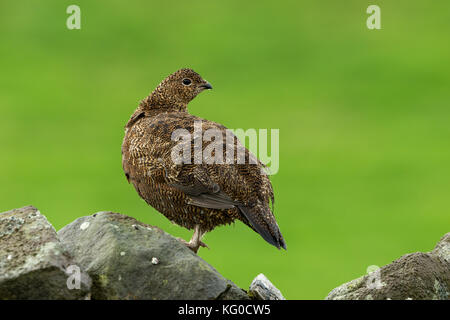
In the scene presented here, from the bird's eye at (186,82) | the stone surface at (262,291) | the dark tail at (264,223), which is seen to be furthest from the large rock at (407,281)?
the bird's eye at (186,82)

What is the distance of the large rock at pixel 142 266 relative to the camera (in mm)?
5332

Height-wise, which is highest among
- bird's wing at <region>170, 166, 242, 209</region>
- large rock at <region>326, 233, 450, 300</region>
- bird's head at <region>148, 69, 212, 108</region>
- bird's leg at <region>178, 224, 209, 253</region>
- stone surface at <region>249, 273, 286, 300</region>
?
bird's head at <region>148, 69, 212, 108</region>

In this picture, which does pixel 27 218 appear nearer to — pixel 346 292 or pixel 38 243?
pixel 38 243

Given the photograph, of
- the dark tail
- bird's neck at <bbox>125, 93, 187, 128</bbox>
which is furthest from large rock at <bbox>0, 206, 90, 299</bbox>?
bird's neck at <bbox>125, 93, 187, 128</bbox>

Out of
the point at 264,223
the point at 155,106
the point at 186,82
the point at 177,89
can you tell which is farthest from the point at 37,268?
the point at 186,82

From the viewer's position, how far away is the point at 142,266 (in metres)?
5.39

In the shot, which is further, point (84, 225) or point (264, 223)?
point (264, 223)

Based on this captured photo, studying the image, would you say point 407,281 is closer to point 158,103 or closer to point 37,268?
point 37,268

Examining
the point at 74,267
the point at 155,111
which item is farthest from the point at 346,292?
the point at 155,111

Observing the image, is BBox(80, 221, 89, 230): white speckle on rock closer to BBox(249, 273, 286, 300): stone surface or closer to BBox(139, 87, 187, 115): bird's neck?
BBox(249, 273, 286, 300): stone surface

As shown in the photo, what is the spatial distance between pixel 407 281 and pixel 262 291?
1059 mm

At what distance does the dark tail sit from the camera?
6078mm

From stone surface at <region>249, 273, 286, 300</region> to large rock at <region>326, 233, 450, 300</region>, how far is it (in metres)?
0.48
